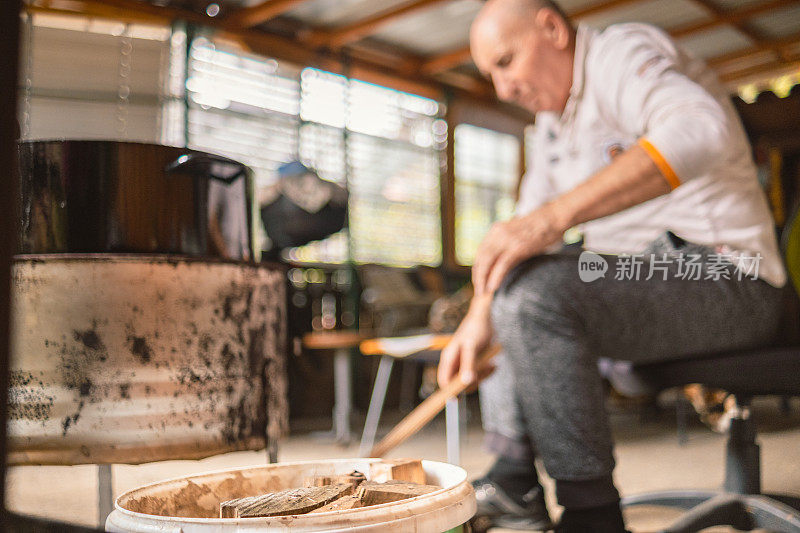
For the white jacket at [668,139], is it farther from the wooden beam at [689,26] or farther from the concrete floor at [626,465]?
the wooden beam at [689,26]

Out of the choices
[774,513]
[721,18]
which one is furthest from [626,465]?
[721,18]

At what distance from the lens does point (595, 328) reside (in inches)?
46.7

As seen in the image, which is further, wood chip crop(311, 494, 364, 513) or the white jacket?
the white jacket

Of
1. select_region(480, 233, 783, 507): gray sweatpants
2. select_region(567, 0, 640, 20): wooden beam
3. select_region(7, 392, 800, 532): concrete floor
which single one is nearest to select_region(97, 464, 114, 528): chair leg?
select_region(7, 392, 800, 532): concrete floor

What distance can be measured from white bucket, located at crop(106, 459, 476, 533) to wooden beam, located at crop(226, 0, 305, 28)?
13.1ft

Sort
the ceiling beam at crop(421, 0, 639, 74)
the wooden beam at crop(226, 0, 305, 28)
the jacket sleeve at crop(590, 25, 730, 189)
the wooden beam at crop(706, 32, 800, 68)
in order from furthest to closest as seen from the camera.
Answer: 1. the wooden beam at crop(706, 32, 800, 68)
2. the ceiling beam at crop(421, 0, 639, 74)
3. the wooden beam at crop(226, 0, 305, 28)
4. the jacket sleeve at crop(590, 25, 730, 189)

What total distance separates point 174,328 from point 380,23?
13.8 ft

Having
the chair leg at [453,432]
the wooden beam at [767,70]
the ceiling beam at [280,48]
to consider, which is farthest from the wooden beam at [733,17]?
the chair leg at [453,432]

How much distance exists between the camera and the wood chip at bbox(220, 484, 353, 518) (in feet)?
2.47

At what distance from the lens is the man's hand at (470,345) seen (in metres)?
1.31

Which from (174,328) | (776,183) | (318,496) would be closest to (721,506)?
(776,183)

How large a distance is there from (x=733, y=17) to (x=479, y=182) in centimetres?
236

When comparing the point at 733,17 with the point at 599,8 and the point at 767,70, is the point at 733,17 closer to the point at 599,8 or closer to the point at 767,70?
the point at 599,8

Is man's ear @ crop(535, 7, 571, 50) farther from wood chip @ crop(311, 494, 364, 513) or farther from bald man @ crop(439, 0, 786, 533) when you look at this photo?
wood chip @ crop(311, 494, 364, 513)
